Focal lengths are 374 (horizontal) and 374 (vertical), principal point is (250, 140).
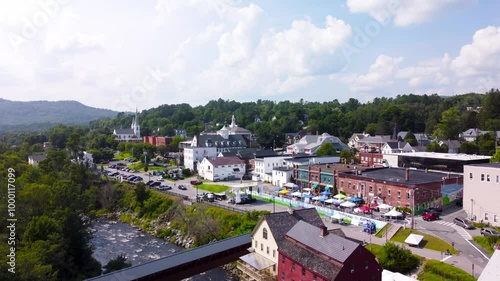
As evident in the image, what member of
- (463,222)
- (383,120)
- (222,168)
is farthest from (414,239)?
(383,120)

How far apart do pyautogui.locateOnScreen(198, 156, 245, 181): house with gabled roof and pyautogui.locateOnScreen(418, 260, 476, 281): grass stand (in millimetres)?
39852

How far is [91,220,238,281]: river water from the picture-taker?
110 feet

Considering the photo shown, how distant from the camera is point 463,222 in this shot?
3284 centimetres

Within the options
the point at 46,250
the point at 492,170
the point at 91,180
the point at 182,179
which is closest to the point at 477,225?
the point at 492,170

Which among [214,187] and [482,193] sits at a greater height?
[482,193]

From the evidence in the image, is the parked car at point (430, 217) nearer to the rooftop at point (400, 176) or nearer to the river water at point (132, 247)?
the rooftop at point (400, 176)

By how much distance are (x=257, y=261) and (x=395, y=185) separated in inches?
764

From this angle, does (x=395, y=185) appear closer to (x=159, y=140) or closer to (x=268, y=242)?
(x=268, y=242)

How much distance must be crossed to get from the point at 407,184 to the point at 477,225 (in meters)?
6.98

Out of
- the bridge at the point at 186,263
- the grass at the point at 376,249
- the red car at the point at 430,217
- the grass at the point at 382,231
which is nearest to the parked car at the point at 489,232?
the red car at the point at 430,217

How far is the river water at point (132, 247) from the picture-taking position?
33500 mm

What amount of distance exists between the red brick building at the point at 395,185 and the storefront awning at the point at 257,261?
18.2 metres

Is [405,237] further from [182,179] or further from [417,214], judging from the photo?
[182,179]

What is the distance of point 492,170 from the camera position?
33.3 m
